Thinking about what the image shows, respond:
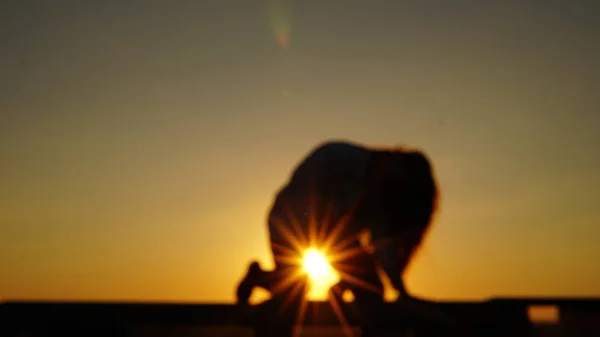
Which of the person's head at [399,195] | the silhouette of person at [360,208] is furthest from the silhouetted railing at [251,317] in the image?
the person's head at [399,195]

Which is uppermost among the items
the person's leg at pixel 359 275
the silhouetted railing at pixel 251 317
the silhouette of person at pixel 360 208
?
the silhouette of person at pixel 360 208

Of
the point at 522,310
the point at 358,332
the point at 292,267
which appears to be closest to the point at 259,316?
the point at 358,332

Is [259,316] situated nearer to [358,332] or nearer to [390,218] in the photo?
[358,332]

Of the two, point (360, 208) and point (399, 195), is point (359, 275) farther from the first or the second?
point (399, 195)

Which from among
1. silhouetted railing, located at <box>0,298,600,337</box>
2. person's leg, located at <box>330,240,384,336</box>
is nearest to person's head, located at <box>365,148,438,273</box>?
person's leg, located at <box>330,240,384,336</box>

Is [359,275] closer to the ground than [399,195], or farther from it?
closer to the ground

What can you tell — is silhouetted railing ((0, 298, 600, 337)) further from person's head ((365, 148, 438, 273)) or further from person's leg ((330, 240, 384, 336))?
person's head ((365, 148, 438, 273))

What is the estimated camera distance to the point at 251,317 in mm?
5059

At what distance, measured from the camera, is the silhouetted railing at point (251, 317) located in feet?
15.7

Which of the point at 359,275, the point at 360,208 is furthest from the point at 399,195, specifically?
the point at 359,275

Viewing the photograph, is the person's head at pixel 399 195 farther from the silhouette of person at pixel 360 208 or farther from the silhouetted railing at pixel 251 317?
the silhouetted railing at pixel 251 317

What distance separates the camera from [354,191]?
639cm

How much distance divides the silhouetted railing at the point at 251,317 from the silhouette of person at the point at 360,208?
1.07m

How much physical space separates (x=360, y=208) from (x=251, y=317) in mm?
1681
